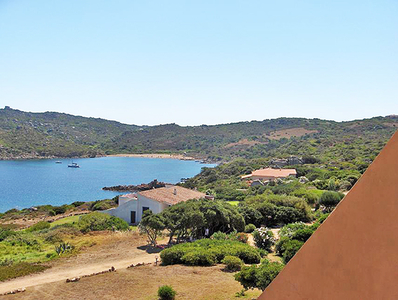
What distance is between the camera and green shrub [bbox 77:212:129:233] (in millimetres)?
28458

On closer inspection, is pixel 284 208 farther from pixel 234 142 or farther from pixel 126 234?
pixel 234 142

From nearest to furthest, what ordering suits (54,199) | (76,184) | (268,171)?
(268,171) < (54,199) < (76,184)

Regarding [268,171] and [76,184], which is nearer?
[268,171]

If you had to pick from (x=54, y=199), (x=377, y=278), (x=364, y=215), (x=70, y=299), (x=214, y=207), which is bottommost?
(x=54, y=199)

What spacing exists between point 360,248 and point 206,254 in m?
12.4

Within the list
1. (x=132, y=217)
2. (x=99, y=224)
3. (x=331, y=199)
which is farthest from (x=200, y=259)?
(x=331, y=199)

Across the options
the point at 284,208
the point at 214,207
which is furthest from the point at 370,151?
the point at 214,207

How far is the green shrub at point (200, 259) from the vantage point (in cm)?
1658

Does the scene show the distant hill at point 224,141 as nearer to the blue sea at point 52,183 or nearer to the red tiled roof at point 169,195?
the blue sea at point 52,183

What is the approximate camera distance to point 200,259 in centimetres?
1664

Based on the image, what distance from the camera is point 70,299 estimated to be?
13.1 metres

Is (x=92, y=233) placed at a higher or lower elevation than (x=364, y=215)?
lower

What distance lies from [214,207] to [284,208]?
7872mm

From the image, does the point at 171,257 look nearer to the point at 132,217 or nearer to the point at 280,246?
the point at 280,246
